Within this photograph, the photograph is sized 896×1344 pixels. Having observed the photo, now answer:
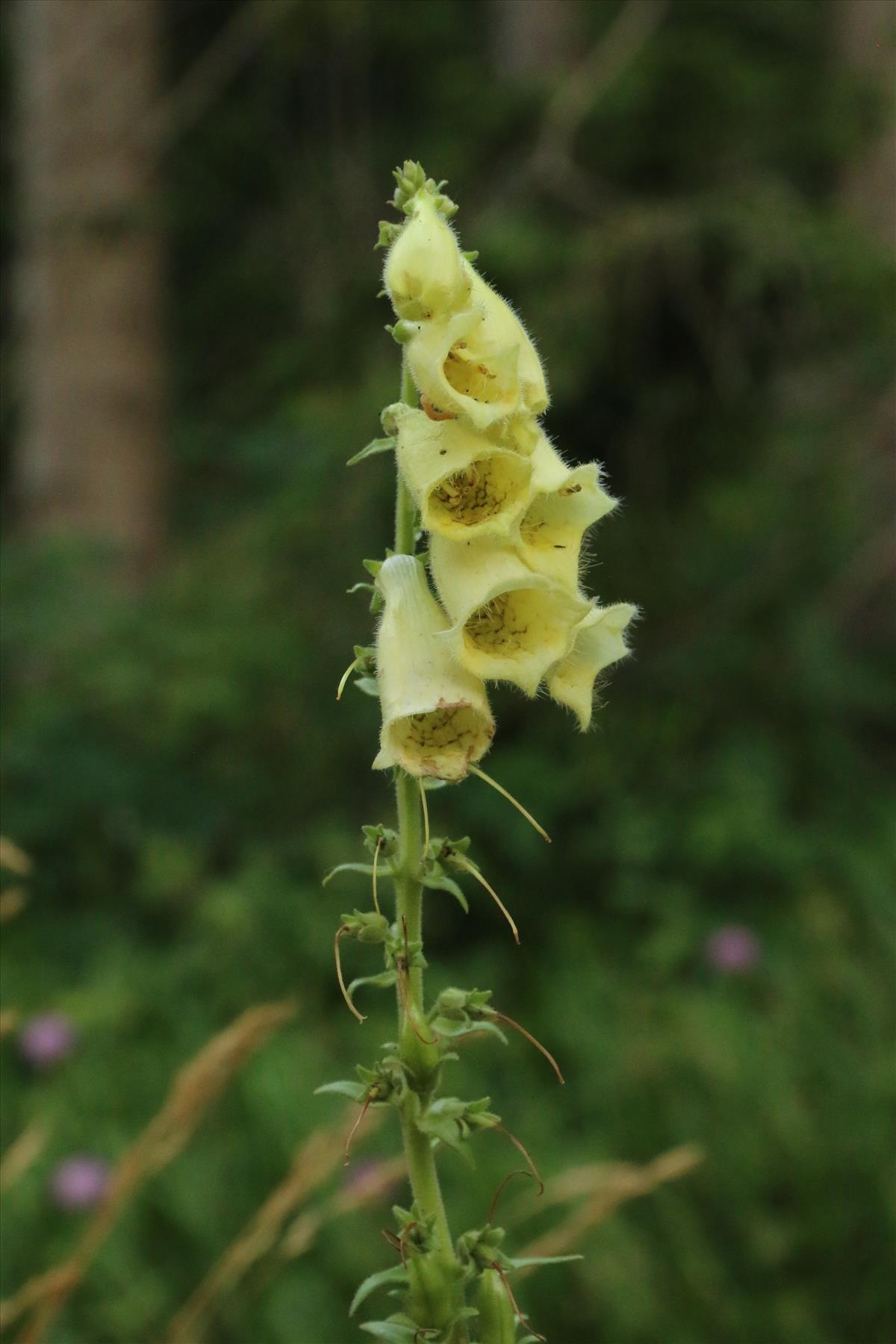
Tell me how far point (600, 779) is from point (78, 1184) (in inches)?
79.0

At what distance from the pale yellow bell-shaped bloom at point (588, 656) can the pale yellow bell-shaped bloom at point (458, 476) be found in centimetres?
11

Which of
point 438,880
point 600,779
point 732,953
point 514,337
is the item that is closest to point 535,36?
point 600,779

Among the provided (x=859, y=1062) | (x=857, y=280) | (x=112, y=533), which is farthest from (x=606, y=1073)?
(x=112, y=533)

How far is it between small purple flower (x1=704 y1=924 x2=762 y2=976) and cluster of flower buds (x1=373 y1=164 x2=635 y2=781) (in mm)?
2762

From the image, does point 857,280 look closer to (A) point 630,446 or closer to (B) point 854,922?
(A) point 630,446

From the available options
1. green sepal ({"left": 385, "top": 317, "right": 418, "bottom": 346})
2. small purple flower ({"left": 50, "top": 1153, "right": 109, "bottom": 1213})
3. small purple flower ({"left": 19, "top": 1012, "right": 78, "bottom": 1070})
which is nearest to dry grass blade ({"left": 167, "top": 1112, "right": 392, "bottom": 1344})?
green sepal ({"left": 385, "top": 317, "right": 418, "bottom": 346})

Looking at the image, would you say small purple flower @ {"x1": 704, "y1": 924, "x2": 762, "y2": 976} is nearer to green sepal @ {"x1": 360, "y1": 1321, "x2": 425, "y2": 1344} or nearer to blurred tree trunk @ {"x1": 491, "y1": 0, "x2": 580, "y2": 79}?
green sepal @ {"x1": 360, "y1": 1321, "x2": 425, "y2": 1344}

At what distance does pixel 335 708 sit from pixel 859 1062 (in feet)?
6.02

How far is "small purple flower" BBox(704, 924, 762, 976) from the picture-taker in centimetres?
356

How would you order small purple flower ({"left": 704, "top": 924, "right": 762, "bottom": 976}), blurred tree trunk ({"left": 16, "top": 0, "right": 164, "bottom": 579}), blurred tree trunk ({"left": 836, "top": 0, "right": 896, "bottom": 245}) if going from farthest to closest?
blurred tree trunk ({"left": 16, "top": 0, "right": 164, "bottom": 579}), blurred tree trunk ({"left": 836, "top": 0, "right": 896, "bottom": 245}), small purple flower ({"left": 704, "top": 924, "right": 762, "bottom": 976})

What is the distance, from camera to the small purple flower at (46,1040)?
301cm

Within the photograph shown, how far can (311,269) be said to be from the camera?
6.45 metres

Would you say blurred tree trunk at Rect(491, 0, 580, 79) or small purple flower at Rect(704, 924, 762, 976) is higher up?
blurred tree trunk at Rect(491, 0, 580, 79)

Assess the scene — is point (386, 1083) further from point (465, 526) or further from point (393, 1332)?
point (465, 526)
